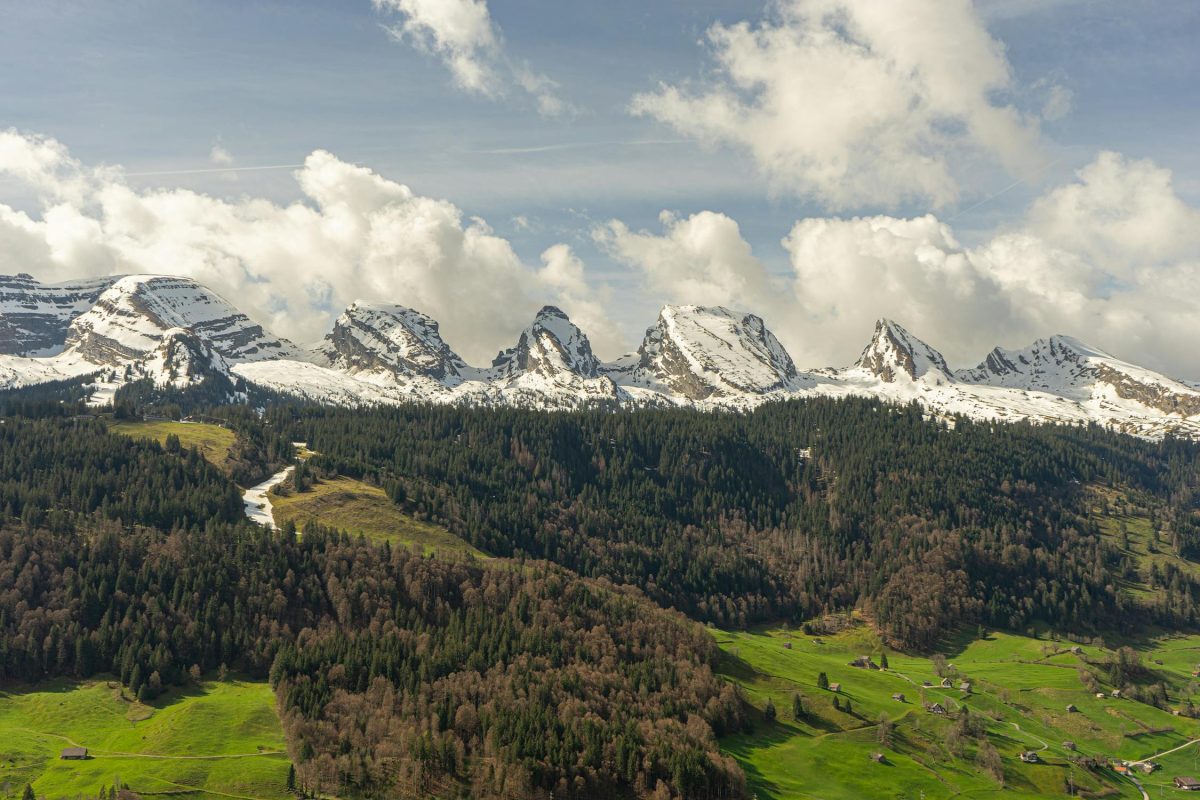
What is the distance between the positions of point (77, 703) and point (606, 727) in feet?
340

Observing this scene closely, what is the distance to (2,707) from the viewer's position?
180500 mm

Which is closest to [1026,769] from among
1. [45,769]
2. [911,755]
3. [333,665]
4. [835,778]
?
[911,755]

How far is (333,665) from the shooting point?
639 ft

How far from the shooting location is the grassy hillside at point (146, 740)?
14975cm

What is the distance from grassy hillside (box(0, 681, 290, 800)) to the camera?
150 meters

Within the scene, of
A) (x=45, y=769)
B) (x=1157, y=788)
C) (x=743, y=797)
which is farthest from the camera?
(x=1157, y=788)

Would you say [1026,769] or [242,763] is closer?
[242,763]

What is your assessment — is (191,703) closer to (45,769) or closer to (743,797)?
(45,769)

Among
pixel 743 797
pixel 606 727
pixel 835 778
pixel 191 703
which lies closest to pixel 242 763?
pixel 191 703

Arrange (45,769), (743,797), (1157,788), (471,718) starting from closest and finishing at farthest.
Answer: (45,769) → (743,797) → (471,718) → (1157,788)

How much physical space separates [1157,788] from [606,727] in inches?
4467

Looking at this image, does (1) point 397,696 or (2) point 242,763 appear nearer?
(2) point 242,763

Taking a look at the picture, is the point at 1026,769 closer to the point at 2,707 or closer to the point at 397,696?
the point at 397,696

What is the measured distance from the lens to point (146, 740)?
166 metres
